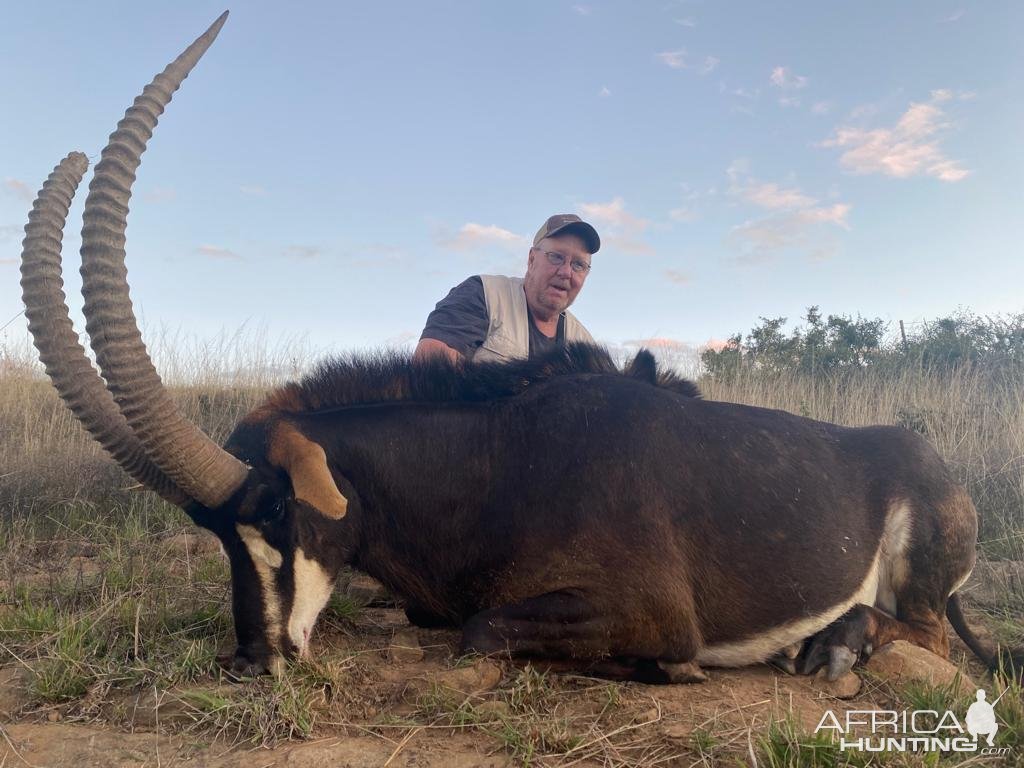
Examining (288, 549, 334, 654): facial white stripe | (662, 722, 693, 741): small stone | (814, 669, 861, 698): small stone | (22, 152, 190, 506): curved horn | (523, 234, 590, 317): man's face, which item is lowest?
(814, 669, 861, 698): small stone

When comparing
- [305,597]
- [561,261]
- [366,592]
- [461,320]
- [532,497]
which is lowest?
[366,592]

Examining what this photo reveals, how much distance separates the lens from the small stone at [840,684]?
11.3 feet

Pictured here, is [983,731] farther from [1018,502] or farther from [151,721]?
[1018,502]

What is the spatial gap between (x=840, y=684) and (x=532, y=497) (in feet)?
5.81

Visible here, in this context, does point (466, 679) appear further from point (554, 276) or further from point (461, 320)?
point (554, 276)

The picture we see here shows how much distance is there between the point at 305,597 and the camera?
11.0 feet

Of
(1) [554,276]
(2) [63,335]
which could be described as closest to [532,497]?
(2) [63,335]

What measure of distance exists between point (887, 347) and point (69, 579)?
15916mm

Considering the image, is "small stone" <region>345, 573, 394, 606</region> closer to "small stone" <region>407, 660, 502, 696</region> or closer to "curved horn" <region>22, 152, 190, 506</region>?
"small stone" <region>407, 660, 502, 696</region>

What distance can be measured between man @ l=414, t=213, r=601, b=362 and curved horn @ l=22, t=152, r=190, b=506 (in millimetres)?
3218

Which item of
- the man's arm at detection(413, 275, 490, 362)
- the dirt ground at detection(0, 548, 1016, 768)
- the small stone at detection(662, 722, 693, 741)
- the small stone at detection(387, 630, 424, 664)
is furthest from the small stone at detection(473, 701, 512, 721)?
the man's arm at detection(413, 275, 490, 362)

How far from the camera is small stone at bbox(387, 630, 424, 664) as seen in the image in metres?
3.62


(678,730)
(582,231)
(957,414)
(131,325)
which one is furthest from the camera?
(957,414)

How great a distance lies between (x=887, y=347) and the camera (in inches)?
623
